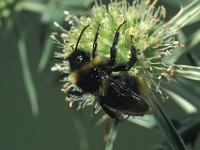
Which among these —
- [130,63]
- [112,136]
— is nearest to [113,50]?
[130,63]

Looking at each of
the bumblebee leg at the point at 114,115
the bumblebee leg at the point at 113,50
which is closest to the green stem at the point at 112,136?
the bumblebee leg at the point at 114,115

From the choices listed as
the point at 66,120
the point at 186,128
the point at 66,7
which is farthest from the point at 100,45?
the point at 66,120

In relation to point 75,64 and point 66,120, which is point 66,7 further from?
point 66,120

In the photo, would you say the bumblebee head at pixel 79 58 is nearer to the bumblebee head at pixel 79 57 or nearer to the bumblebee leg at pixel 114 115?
the bumblebee head at pixel 79 57

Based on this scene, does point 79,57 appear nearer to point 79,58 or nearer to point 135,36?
point 79,58

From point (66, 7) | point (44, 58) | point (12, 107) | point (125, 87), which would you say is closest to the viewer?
point (125, 87)

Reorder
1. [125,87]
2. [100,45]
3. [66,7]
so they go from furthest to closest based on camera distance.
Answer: [66,7]
[100,45]
[125,87]
